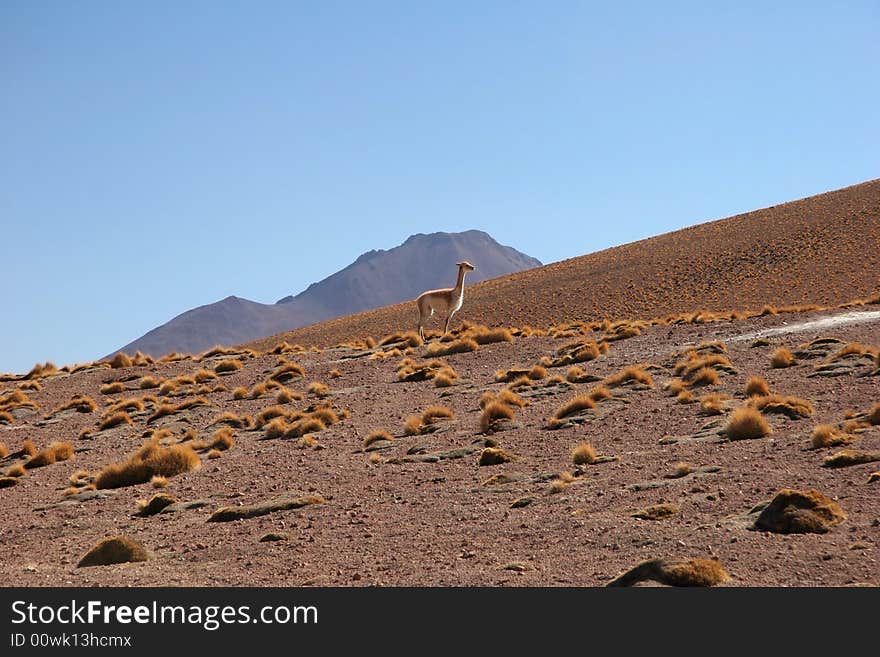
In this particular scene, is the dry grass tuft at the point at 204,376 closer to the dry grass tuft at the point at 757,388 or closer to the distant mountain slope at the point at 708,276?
the dry grass tuft at the point at 757,388

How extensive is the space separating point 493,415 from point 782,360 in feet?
21.4

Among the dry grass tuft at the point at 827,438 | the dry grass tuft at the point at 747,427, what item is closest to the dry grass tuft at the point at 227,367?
the dry grass tuft at the point at 747,427

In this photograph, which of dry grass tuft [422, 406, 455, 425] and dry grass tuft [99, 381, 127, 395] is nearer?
dry grass tuft [422, 406, 455, 425]

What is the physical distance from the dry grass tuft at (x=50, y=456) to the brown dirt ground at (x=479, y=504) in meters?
0.40

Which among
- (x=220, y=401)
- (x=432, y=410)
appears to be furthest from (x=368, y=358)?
(x=432, y=410)

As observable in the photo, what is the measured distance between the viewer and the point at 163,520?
16.3 metres

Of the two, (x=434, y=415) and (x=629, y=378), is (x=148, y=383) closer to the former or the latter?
(x=434, y=415)

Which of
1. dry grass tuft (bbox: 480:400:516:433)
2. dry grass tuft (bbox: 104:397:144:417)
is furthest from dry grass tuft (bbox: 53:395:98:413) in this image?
dry grass tuft (bbox: 480:400:516:433)

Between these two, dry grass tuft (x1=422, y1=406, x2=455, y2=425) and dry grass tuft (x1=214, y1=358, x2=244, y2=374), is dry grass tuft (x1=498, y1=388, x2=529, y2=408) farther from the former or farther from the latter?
dry grass tuft (x1=214, y1=358, x2=244, y2=374)

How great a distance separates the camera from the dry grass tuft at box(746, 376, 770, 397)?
19.8m

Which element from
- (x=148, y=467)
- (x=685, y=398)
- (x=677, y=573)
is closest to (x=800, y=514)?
(x=677, y=573)

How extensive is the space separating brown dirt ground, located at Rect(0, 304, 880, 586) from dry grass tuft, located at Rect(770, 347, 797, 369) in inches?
14.5

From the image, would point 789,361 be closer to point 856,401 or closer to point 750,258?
point 856,401

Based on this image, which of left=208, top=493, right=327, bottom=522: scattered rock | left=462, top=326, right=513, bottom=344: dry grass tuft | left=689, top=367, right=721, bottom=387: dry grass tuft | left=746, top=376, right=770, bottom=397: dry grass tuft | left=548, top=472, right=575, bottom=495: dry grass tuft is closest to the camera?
left=548, top=472, right=575, bottom=495: dry grass tuft
